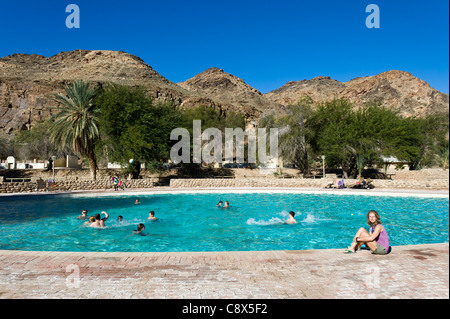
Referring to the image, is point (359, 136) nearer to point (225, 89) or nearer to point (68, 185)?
point (68, 185)

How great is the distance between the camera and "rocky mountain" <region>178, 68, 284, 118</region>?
13275cm

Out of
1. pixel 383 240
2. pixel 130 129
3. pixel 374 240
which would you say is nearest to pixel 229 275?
pixel 374 240

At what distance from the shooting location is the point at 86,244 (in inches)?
379

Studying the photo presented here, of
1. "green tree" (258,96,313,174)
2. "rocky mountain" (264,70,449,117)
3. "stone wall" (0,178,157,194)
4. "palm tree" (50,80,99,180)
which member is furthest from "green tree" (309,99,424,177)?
"rocky mountain" (264,70,449,117)

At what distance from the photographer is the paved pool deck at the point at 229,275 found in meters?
4.43

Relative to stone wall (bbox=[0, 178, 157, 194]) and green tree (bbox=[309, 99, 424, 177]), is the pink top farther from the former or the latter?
green tree (bbox=[309, 99, 424, 177])

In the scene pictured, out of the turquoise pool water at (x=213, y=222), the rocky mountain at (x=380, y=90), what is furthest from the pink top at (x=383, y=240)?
the rocky mountain at (x=380, y=90)

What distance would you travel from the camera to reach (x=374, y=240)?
6707 millimetres

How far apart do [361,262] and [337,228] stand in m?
6.39

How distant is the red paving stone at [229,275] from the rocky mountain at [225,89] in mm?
114200

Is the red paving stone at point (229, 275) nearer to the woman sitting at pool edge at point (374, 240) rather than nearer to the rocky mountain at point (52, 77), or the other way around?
the woman sitting at pool edge at point (374, 240)

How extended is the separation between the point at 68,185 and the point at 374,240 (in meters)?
23.9

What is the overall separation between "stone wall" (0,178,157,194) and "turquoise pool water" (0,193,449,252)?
251 centimetres
